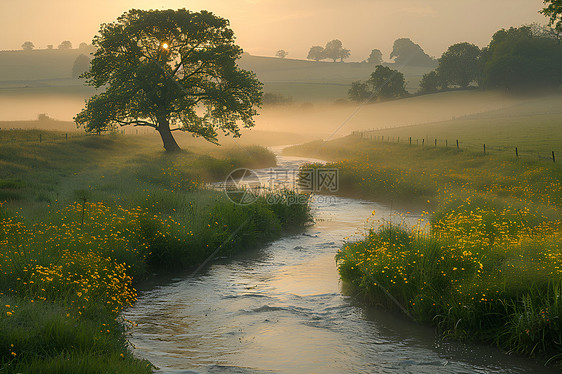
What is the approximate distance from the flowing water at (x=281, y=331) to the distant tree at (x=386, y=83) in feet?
285

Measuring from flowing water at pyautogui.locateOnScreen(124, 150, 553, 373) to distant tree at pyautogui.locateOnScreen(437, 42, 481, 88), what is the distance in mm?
90818

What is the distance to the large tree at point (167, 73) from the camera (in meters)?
35.0

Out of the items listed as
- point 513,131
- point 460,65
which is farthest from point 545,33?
point 513,131

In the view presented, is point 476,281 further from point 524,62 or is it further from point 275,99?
point 275,99

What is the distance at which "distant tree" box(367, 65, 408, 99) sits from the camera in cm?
9660

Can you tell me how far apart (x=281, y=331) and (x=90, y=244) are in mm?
5102

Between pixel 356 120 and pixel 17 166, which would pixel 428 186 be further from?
pixel 356 120

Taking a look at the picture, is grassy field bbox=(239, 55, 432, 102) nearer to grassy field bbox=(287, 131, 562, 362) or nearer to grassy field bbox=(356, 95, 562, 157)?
grassy field bbox=(356, 95, 562, 157)

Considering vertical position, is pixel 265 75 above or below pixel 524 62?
above

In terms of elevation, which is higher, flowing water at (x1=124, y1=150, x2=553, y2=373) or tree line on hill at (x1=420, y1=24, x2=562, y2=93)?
tree line on hill at (x1=420, y1=24, x2=562, y2=93)

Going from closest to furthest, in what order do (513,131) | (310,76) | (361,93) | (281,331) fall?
(281,331) < (513,131) < (361,93) < (310,76)

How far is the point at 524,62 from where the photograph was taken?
80188mm

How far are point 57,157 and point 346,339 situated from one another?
2899 centimetres

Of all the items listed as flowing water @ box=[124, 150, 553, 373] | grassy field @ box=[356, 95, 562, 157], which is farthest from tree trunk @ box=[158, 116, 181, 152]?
flowing water @ box=[124, 150, 553, 373]
